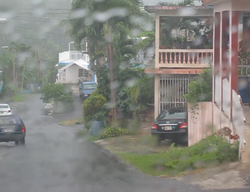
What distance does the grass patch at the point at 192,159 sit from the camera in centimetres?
932

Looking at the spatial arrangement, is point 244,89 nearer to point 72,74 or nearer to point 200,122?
point 200,122

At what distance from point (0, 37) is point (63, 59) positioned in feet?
25.9

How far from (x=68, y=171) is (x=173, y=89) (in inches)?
306

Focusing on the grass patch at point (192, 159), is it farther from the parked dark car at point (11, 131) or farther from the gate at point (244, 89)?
the parked dark car at point (11, 131)

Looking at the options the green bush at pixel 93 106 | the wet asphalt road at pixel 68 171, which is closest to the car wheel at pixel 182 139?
the wet asphalt road at pixel 68 171

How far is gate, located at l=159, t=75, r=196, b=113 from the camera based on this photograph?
683 inches

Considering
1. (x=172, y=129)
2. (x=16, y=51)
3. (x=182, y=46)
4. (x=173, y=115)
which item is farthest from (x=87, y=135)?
(x=16, y=51)

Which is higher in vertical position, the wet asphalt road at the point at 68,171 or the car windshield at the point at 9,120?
the car windshield at the point at 9,120

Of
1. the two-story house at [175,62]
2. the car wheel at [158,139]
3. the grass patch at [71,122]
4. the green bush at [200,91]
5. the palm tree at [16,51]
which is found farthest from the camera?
the palm tree at [16,51]

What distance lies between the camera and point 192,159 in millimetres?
9773

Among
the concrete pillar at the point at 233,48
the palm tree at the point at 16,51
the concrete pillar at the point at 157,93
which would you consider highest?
the palm tree at the point at 16,51

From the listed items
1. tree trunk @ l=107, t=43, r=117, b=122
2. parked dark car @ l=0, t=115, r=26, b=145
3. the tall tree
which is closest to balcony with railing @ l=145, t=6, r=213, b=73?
the tall tree

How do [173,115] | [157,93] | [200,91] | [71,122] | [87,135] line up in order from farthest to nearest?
[71,122] < [87,135] < [157,93] < [173,115] < [200,91]

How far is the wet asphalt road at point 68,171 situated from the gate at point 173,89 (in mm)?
3096
